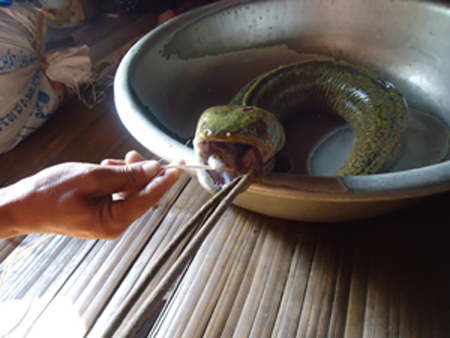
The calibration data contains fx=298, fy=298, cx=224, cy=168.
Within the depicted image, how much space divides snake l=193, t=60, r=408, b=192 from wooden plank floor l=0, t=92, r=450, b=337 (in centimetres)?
17

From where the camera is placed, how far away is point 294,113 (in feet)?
3.18

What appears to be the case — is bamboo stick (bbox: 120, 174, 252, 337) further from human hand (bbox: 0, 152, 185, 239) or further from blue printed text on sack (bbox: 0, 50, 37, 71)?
blue printed text on sack (bbox: 0, 50, 37, 71)

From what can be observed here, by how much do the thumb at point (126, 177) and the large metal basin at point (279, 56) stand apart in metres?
0.11

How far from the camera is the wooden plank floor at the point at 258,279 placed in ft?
1.82

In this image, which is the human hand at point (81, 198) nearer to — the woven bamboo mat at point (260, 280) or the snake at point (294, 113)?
the snake at point (294, 113)

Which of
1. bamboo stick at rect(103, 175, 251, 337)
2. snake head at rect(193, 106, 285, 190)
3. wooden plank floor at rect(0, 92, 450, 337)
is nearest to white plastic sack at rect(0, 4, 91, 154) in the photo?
wooden plank floor at rect(0, 92, 450, 337)

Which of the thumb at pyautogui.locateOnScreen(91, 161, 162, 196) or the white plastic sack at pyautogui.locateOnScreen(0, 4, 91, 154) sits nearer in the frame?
the thumb at pyautogui.locateOnScreen(91, 161, 162, 196)

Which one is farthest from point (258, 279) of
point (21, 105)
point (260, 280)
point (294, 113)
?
point (21, 105)

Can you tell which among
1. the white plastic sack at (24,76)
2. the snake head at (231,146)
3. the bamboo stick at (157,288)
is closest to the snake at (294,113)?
the snake head at (231,146)

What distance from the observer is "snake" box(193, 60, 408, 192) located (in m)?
0.43

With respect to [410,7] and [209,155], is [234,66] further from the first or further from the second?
[209,155]

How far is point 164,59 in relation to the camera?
82 centimetres

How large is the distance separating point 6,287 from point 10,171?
1.40 ft

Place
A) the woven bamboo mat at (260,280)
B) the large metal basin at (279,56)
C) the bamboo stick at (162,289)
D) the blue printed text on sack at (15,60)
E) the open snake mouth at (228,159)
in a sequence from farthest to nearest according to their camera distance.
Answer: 1. the blue printed text on sack at (15,60)
2. the large metal basin at (279,56)
3. the woven bamboo mat at (260,280)
4. the open snake mouth at (228,159)
5. the bamboo stick at (162,289)
